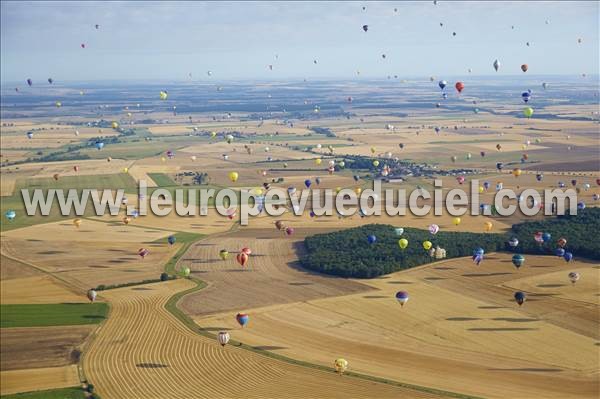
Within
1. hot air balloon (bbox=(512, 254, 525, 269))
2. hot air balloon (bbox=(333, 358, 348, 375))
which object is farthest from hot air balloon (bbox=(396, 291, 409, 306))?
hot air balloon (bbox=(512, 254, 525, 269))

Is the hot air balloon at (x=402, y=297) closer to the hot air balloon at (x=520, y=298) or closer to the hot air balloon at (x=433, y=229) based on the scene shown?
the hot air balloon at (x=520, y=298)

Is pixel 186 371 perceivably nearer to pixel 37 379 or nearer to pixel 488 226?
pixel 37 379

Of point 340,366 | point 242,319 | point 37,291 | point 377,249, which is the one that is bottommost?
point 340,366

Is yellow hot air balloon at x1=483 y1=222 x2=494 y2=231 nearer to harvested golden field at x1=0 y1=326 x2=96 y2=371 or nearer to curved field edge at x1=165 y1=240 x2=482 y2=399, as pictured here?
curved field edge at x1=165 y1=240 x2=482 y2=399

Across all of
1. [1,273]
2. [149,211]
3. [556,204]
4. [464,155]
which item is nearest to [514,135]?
[464,155]

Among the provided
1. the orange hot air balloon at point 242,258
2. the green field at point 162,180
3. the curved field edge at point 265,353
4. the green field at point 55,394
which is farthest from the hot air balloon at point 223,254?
→ the green field at point 162,180

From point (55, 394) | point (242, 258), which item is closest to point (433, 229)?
point (242, 258)

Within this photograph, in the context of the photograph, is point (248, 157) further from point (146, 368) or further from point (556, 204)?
point (146, 368)
